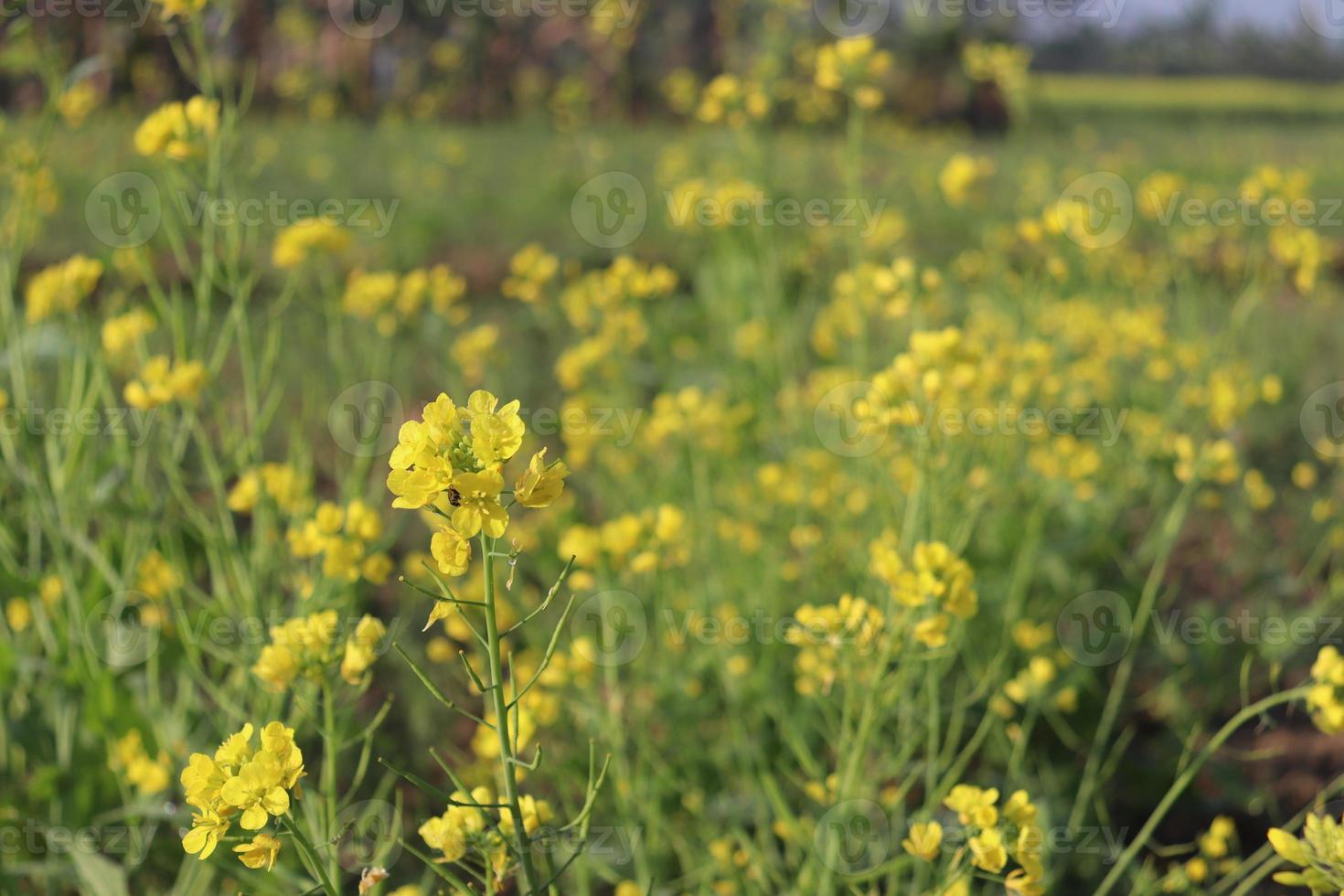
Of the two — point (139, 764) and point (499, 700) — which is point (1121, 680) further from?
point (139, 764)

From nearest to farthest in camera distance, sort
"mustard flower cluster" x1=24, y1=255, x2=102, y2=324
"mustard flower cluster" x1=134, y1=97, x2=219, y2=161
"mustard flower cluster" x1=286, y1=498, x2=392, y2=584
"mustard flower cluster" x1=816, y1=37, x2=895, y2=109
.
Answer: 1. "mustard flower cluster" x1=286, y1=498, x2=392, y2=584
2. "mustard flower cluster" x1=134, y1=97, x2=219, y2=161
3. "mustard flower cluster" x1=24, y1=255, x2=102, y2=324
4. "mustard flower cluster" x1=816, y1=37, x2=895, y2=109

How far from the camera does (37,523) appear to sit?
1761 millimetres

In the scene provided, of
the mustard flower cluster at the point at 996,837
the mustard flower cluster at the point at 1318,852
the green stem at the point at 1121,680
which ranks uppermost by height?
the mustard flower cluster at the point at 1318,852

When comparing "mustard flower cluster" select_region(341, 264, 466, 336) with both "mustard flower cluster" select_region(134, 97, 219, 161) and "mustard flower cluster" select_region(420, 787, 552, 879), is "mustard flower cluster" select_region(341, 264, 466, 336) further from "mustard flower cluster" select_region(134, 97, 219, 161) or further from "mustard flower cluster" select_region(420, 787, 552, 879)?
"mustard flower cluster" select_region(420, 787, 552, 879)

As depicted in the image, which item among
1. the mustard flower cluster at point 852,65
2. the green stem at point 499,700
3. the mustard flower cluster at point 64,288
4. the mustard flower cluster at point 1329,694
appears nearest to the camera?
the green stem at point 499,700

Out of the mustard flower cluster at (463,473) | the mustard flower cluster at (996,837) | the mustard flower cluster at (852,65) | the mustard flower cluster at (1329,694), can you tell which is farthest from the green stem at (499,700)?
the mustard flower cluster at (852,65)

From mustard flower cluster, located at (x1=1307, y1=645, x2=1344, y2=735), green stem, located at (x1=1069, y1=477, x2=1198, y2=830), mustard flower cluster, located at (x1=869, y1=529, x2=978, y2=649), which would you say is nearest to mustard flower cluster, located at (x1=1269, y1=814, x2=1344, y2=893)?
mustard flower cluster, located at (x1=1307, y1=645, x2=1344, y2=735)

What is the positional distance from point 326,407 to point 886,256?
8.81 feet

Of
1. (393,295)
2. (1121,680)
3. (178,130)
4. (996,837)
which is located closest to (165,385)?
(178,130)

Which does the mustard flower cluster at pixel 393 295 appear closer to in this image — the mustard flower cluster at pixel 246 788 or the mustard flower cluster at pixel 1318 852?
the mustard flower cluster at pixel 246 788

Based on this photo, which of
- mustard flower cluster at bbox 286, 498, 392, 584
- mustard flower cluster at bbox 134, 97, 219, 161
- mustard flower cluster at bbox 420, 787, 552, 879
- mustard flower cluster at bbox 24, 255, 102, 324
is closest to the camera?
mustard flower cluster at bbox 420, 787, 552, 879

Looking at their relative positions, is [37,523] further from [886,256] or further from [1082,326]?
[886,256]

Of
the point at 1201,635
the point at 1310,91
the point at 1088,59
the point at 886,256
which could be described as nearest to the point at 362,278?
the point at 1201,635

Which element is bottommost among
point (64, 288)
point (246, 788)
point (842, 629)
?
point (842, 629)
